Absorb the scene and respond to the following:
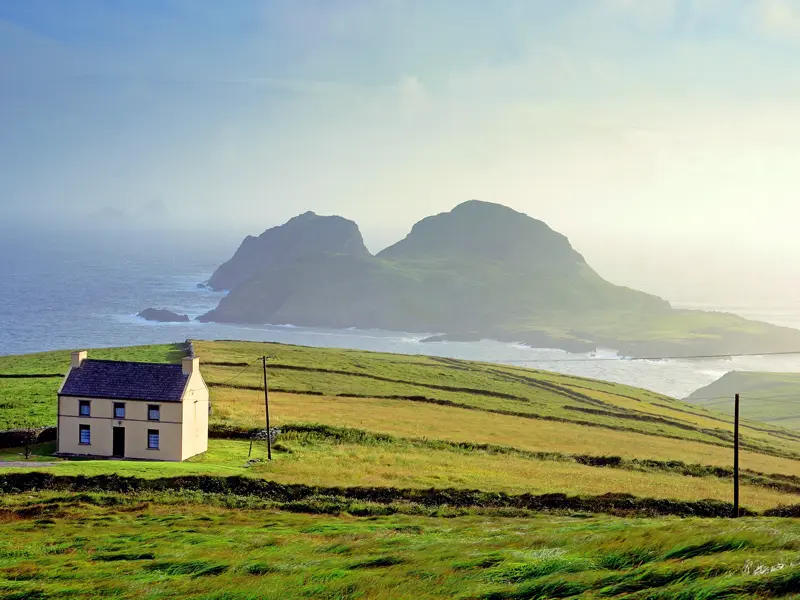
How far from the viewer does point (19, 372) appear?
97312mm

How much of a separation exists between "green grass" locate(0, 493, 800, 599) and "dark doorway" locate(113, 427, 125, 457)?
13.9 m

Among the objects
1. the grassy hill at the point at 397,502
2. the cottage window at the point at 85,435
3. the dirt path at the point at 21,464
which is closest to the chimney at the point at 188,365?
the grassy hill at the point at 397,502

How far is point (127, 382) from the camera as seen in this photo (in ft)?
186

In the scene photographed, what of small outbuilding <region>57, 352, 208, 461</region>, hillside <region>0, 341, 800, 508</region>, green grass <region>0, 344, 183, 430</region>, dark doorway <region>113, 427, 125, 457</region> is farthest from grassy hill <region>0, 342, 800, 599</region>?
dark doorway <region>113, 427, 125, 457</region>

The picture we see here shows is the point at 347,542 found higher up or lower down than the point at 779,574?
lower down

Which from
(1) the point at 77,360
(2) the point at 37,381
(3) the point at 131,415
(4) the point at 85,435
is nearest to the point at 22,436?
(4) the point at 85,435

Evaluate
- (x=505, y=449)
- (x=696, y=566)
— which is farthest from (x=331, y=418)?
(x=696, y=566)

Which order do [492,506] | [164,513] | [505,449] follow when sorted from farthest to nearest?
[505,449] → [492,506] → [164,513]

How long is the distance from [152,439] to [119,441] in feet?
7.82

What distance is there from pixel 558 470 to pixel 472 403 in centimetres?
3713

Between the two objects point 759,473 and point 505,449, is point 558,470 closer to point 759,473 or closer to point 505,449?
point 505,449

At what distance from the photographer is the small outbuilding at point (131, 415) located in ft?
181

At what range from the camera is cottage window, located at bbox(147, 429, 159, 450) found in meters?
55.7

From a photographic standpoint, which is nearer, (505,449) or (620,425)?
(505,449)
